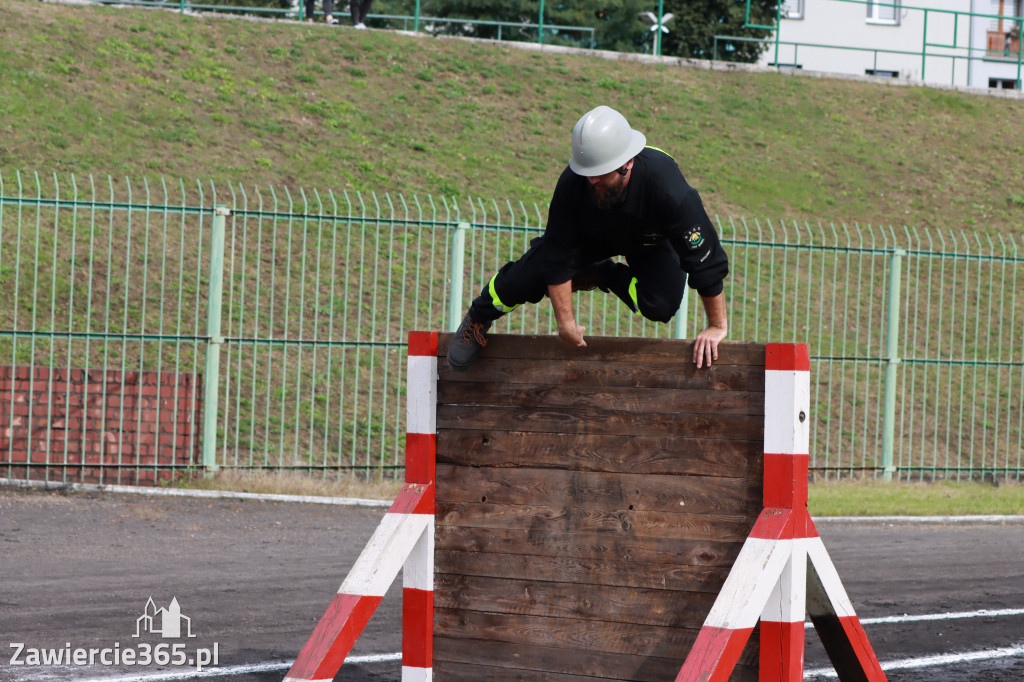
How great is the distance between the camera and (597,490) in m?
4.35

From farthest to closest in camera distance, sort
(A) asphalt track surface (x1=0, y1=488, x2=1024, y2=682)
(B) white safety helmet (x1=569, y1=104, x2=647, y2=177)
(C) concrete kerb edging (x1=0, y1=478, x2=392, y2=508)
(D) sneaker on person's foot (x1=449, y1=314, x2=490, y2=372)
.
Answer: (C) concrete kerb edging (x1=0, y1=478, x2=392, y2=508) → (A) asphalt track surface (x1=0, y1=488, x2=1024, y2=682) → (D) sneaker on person's foot (x1=449, y1=314, x2=490, y2=372) → (B) white safety helmet (x1=569, y1=104, x2=647, y2=177)

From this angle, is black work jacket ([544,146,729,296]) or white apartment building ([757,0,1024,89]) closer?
black work jacket ([544,146,729,296])

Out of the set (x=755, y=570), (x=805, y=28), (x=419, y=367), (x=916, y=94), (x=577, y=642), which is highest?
(x=805, y=28)

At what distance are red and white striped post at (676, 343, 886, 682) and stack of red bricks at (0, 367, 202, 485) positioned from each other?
7.31 metres

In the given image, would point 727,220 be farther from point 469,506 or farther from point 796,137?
point 469,506

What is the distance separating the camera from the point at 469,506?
4586mm

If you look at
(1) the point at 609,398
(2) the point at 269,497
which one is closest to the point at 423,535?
(1) the point at 609,398

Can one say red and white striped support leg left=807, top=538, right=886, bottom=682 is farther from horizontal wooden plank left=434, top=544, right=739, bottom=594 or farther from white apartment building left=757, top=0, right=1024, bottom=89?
white apartment building left=757, top=0, right=1024, bottom=89

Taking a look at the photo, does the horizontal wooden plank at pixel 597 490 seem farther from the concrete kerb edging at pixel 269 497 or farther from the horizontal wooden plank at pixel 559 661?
the concrete kerb edging at pixel 269 497

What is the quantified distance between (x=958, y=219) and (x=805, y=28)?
23.3 m

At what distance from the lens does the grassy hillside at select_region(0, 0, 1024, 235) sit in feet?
68.0

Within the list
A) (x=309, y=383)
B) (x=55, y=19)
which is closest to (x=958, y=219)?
(x=309, y=383)

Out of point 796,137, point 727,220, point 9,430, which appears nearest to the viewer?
point 9,430

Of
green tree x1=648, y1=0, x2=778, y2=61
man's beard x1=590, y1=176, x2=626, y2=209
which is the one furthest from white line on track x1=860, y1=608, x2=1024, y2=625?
green tree x1=648, y1=0, x2=778, y2=61
